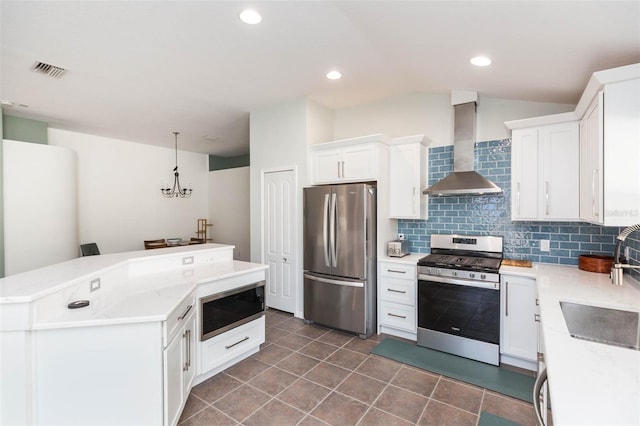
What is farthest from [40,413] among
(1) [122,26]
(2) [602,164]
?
(2) [602,164]

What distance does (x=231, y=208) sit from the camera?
715 centimetres

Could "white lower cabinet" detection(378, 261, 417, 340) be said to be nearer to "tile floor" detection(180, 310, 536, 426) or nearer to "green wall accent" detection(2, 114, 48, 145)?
"tile floor" detection(180, 310, 536, 426)

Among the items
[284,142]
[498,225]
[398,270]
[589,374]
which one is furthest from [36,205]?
[498,225]

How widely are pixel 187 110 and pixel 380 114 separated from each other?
2808 mm

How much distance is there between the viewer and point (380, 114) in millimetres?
4250

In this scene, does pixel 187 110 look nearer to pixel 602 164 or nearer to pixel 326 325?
pixel 326 325

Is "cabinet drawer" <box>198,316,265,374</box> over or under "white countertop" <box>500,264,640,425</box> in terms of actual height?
under

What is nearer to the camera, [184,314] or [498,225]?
[184,314]

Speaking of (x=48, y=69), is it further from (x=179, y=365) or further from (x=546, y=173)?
(x=546, y=173)

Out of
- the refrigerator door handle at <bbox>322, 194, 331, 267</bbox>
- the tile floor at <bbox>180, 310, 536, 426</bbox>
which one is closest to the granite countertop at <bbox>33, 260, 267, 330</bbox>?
the tile floor at <bbox>180, 310, 536, 426</bbox>

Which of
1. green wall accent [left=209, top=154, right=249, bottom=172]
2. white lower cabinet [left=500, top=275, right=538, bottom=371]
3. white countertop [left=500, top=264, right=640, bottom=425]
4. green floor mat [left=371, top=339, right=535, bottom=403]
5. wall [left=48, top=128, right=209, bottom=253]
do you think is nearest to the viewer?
white countertop [left=500, top=264, right=640, bottom=425]

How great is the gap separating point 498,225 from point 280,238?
274 cm

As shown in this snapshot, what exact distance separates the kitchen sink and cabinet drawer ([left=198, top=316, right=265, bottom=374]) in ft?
8.20

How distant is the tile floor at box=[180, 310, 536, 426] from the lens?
215 centimetres
